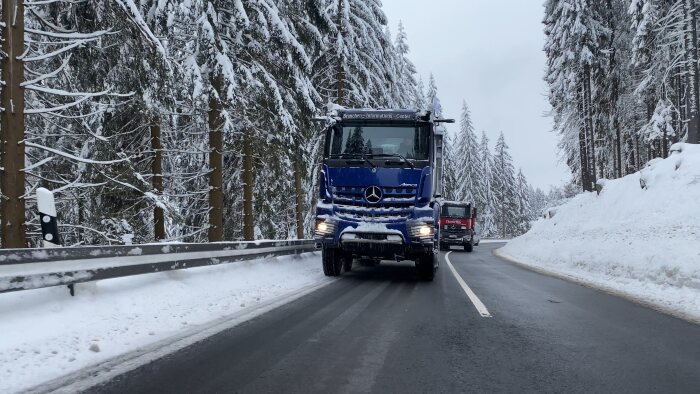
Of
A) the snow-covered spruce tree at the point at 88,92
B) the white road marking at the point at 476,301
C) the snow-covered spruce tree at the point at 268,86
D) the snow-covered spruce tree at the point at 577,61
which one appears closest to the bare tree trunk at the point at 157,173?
the snow-covered spruce tree at the point at 88,92

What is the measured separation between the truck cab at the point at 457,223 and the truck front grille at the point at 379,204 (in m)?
20.7

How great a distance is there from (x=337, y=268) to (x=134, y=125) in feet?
21.9

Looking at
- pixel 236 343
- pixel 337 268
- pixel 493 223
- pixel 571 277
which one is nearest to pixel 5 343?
pixel 236 343

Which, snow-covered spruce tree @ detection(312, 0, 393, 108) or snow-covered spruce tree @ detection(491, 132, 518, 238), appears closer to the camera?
snow-covered spruce tree @ detection(312, 0, 393, 108)

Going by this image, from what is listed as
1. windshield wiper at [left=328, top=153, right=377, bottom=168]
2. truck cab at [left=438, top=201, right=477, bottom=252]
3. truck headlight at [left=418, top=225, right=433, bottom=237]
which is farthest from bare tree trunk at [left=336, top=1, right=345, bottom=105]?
truck headlight at [left=418, top=225, right=433, bottom=237]

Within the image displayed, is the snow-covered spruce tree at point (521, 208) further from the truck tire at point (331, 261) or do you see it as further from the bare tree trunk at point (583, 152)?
the truck tire at point (331, 261)

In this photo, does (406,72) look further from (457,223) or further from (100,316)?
(100,316)

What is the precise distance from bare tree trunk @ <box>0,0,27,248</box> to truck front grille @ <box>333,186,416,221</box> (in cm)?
579

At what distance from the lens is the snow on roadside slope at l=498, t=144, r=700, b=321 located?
9.03 meters

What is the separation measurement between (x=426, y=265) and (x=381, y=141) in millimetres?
3025

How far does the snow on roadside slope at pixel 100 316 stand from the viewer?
3.94m

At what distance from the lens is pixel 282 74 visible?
50.1ft

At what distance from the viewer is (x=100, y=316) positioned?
5215 mm

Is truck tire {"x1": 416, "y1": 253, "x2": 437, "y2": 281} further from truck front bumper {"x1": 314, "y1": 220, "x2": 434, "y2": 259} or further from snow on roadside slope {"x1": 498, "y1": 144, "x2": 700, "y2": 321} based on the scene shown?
snow on roadside slope {"x1": 498, "y1": 144, "x2": 700, "y2": 321}
